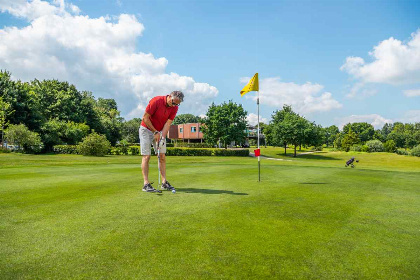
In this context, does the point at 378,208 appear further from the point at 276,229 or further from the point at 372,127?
the point at 372,127

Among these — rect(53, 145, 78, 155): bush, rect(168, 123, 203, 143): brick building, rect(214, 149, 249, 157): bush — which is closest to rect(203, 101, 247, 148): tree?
rect(214, 149, 249, 157): bush

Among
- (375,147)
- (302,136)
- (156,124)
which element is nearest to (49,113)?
(302,136)

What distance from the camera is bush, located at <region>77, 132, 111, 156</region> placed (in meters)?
37.9

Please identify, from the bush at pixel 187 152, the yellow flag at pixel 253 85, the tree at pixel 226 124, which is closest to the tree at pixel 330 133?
the tree at pixel 226 124

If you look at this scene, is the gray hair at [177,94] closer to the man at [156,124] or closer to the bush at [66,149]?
the man at [156,124]

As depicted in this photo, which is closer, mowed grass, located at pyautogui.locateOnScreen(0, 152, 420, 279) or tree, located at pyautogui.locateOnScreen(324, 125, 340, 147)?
mowed grass, located at pyautogui.locateOnScreen(0, 152, 420, 279)

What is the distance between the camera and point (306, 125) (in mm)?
57844

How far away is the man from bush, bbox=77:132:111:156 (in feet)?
113

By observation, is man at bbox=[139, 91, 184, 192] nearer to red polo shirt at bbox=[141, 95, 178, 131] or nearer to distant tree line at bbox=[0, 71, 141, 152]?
red polo shirt at bbox=[141, 95, 178, 131]

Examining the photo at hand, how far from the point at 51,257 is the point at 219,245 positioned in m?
2.01

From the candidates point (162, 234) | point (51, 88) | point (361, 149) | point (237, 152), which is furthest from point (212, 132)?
point (162, 234)

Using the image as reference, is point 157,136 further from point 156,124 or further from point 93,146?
point 93,146

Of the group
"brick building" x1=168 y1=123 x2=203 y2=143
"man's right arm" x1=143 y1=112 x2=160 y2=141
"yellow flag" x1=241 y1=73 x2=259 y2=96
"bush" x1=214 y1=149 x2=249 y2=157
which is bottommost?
"bush" x1=214 y1=149 x2=249 y2=157

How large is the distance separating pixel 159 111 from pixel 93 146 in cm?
3509
